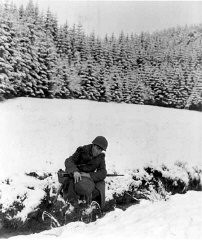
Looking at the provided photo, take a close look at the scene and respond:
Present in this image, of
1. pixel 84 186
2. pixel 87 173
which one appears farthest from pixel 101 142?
pixel 84 186

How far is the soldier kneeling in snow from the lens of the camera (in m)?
6.88

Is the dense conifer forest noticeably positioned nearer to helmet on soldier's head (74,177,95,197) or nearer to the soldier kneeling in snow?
the soldier kneeling in snow

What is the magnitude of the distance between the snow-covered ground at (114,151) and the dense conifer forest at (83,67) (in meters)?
4.17

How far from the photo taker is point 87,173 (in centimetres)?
695

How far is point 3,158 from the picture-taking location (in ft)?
33.0

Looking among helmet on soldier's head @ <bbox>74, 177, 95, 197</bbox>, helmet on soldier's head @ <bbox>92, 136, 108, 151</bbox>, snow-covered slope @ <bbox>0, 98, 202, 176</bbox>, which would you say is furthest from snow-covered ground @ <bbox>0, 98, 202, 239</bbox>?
helmet on soldier's head @ <bbox>92, 136, 108, 151</bbox>

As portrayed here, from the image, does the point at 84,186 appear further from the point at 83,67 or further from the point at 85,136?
the point at 83,67

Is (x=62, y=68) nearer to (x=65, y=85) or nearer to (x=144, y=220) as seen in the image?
(x=65, y=85)

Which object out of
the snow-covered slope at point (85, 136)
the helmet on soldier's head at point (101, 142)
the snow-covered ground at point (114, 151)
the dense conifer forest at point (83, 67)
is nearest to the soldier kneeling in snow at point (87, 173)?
the helmet on soldier's head at point (101, 142)

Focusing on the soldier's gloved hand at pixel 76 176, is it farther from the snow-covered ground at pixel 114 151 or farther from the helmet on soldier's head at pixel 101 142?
the snow-covered ground at pixel 114 151

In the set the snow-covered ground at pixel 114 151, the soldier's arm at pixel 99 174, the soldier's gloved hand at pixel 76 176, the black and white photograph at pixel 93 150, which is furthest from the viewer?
the soldier's arm at pixel 99 174

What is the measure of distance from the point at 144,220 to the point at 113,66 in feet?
83.0

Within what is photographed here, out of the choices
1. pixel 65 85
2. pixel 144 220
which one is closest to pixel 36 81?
pixel 65 85

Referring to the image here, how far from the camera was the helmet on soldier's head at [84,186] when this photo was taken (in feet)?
22.7
